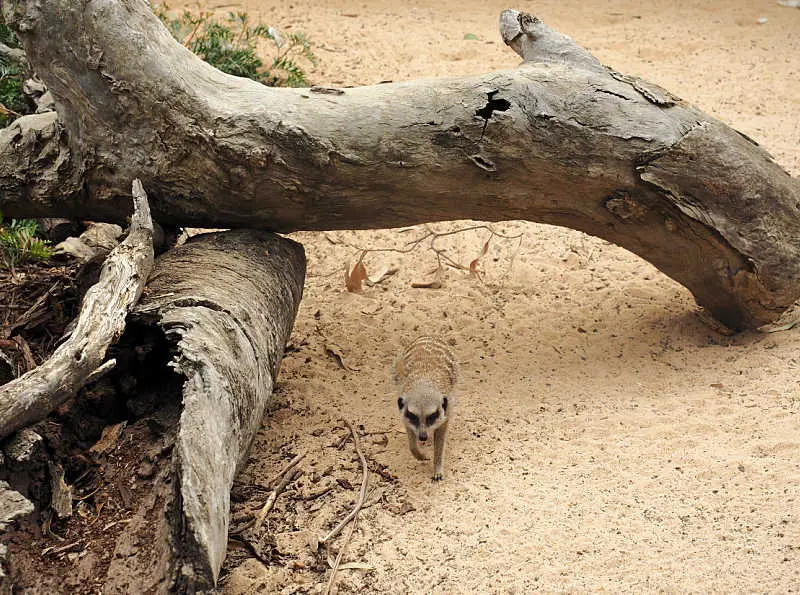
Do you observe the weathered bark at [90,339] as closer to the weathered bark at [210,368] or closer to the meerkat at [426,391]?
the weathered bark at [210,368]

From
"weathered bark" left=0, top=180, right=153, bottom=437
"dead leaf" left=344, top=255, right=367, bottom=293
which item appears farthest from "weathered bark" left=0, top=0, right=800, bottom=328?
"dead leaf" left=344, top=255, right=367, bottom=293

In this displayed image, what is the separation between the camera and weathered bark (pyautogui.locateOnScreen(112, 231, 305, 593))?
8.99ft

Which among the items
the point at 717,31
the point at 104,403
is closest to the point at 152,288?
the point at 104,403

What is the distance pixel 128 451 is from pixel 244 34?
608 centimetres

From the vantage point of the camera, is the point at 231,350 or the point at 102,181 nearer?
the point at 231,350

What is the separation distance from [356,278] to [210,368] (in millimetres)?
2405

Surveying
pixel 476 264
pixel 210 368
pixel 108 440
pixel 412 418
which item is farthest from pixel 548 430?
pixel 108 440

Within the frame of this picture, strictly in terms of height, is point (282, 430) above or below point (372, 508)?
above

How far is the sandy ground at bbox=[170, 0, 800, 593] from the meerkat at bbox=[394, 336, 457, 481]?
0.46 ft

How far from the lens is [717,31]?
9.13m

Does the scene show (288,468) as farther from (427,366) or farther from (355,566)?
(427,366)

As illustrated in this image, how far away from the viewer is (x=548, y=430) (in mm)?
4098

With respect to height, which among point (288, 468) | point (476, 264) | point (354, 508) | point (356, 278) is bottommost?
point (354, 508)

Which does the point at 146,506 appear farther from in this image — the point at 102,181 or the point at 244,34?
the point at 244,34
